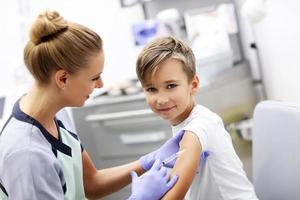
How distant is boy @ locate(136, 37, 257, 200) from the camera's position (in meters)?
1.16

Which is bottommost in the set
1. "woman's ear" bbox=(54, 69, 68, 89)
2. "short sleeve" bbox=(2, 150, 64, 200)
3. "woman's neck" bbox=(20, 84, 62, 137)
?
"short sleeve" bbox=(2, 150, 64, 200)

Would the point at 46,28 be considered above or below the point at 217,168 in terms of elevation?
above

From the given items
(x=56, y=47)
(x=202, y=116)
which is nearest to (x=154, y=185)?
(x=202, y=116)

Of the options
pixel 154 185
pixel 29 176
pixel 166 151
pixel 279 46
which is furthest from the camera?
pixel 279 46

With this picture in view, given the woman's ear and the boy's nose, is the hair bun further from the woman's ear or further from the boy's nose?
the boy's nose

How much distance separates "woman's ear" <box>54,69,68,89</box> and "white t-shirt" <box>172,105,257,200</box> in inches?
14.1

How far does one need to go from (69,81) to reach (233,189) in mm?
544


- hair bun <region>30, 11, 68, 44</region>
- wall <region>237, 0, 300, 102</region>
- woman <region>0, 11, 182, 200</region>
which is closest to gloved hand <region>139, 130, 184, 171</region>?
woman <region>0, 11, 182, 200</region>

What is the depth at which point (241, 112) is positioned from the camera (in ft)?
7.78

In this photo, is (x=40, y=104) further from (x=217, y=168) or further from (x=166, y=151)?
(x=217, y=168)

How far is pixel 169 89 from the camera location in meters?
1.25

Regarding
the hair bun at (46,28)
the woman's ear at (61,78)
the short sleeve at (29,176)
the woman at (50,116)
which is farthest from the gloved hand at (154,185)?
the hair bun at (46,28)

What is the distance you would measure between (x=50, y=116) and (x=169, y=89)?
1.15 ft

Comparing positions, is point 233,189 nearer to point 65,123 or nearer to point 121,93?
point 65,123
